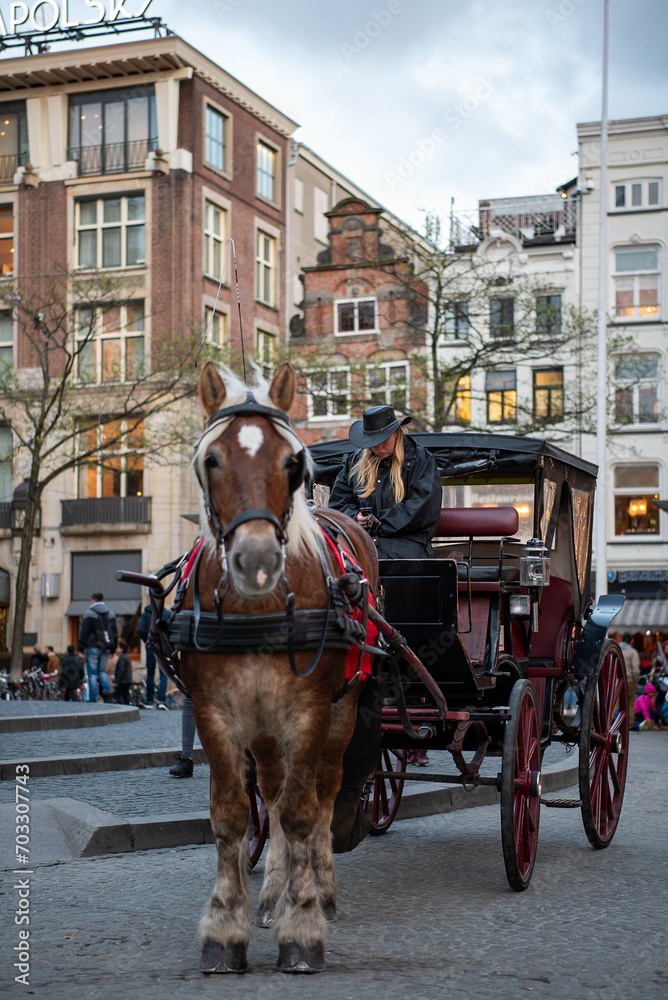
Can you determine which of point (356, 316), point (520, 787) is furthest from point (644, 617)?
point (520, 787)

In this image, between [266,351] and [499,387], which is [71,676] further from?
[499,387]

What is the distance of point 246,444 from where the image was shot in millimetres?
4535

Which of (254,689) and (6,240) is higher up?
(6,240)

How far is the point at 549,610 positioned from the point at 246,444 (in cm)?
426

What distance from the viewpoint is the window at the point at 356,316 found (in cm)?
3594

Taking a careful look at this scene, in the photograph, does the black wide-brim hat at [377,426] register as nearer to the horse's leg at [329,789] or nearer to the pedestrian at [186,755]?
the horse's leg at [329,789]

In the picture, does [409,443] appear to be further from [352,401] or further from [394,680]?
[352,401]

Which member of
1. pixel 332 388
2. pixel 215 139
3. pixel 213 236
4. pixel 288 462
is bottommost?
pixel 288 462

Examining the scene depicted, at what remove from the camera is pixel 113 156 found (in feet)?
126

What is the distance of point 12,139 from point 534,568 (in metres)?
36.7

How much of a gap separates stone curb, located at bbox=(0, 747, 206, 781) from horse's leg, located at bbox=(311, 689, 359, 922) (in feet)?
18.3

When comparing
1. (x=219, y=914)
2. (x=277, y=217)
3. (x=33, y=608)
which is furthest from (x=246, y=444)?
(x=277, y=217)

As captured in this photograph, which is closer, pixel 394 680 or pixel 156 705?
pixel 394 680

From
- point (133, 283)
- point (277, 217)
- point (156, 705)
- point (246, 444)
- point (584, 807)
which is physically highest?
point (277, 217)
